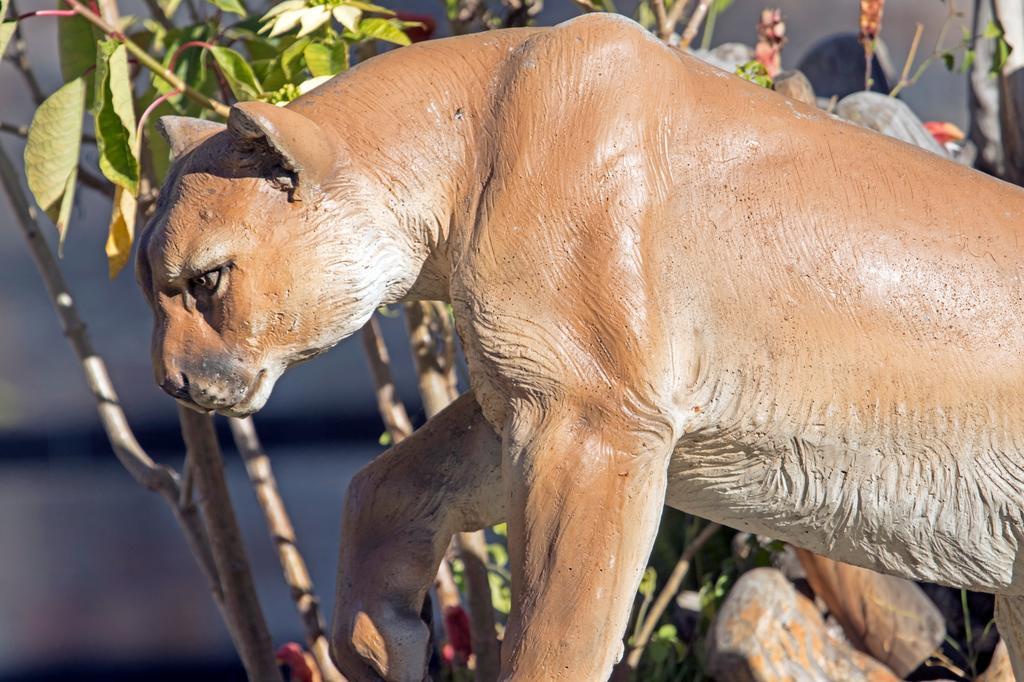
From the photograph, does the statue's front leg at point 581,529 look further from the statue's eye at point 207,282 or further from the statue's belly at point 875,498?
the statue's eye at point 207,282

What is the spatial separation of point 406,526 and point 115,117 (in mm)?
675

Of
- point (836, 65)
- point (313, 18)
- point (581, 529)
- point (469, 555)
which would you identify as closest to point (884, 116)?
point (836, 65)

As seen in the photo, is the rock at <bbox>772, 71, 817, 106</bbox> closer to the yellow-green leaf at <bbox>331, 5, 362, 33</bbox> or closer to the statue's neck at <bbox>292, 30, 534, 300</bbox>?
the yellow-green leaf at <bbox>331, 5, 362, 33</bbox>

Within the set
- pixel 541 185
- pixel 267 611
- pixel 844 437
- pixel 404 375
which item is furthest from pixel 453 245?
pixel 267 611

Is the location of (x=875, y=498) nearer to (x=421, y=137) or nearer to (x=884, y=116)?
(x=421, y=137)

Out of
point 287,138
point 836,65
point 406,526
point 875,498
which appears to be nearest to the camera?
point 287,138

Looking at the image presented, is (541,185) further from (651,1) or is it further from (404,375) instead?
(404,375)

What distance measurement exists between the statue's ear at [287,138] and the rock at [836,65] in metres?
2.47

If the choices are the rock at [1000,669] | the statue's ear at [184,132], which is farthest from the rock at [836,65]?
the statue's ear at [184,132]

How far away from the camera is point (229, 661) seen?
13.7 ft

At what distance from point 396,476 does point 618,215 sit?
447 mm

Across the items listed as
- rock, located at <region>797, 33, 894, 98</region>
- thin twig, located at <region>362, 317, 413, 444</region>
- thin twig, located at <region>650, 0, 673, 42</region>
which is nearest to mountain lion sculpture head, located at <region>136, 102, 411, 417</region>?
thin twig, located at <region>650, 0, 673, 42</region>

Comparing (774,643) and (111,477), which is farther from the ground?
(774,643)

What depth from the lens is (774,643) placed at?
2.40m
